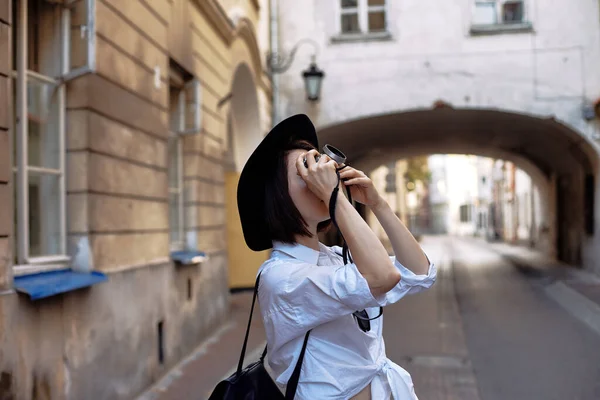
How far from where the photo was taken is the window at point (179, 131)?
760cm

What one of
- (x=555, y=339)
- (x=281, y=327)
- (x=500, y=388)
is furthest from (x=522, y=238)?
(x=281, y=327)

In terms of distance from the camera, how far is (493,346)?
25.3 ft

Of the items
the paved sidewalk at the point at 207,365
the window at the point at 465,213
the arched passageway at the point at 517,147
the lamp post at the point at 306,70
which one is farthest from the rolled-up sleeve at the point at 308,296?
the window at the point at 465,213

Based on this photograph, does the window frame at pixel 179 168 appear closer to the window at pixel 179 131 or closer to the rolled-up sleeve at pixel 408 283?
the window at pixel 179 131

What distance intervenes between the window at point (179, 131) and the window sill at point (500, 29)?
21.7ft

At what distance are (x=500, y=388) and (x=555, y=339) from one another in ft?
8.38

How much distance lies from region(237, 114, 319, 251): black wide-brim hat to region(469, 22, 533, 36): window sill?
11.2 meters

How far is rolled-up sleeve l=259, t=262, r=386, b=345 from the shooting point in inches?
65.4

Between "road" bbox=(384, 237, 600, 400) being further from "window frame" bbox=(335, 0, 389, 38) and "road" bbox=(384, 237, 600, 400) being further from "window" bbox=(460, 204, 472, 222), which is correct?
"window" bbox=(460, 204, 472, 222)

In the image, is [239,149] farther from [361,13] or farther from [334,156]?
[334,156]

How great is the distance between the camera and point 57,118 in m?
4.80

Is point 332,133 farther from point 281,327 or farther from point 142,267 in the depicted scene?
point 281,327

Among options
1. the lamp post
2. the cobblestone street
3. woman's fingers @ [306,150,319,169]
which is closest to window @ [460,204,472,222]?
the cobblestone street

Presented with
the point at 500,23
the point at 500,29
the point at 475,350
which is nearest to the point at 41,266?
the point at 475,350
